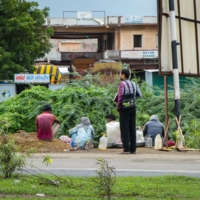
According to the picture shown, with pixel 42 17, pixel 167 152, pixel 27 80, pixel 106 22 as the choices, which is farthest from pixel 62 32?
A: pixel 167 152

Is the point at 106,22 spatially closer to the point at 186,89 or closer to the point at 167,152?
the point at 186,89

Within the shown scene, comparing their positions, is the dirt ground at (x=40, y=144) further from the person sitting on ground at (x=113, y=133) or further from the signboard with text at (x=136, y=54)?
the signboard with text at (x=136, y=54)

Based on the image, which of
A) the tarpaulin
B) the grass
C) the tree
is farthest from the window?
the grass

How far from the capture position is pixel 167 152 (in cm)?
1551

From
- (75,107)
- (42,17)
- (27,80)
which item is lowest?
(75,107)

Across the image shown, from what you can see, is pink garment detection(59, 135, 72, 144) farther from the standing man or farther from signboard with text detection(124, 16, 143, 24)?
signboard with text detection(124, 16, 143, 24)

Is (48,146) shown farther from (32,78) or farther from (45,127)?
(32,78)

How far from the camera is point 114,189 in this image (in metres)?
8.20

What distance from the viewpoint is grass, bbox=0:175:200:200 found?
306 inches

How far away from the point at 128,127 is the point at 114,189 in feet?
21.6

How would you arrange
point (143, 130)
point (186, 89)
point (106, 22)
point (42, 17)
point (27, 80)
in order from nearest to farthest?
point (143, 130) → point (186, 89) → point (27, 80) → point (42, 17) → point (106, 22)

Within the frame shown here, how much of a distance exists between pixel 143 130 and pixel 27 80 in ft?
81.2

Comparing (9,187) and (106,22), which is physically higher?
(106,22)

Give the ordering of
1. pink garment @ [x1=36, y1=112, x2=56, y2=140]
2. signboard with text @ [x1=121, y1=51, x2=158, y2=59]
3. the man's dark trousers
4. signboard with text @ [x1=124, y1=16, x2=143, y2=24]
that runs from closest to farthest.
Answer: the man's dark trousers → pink garment @ [x1=36, y1=112, x2=56, y2=140] → signboard with text @ [x1=121, y1=51, x2=158, y2=59] → signboard with text @ [x1=124, y1=16, x2=143, y2=24]
